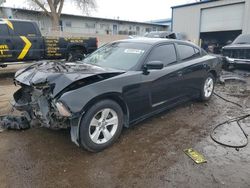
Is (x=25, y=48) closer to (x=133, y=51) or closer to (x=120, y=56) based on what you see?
(x=120, y=56)

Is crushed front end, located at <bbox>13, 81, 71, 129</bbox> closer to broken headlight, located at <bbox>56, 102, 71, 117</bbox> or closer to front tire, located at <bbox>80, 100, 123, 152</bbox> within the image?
broken headlight, located at <bbox>56, 102, 71, 117</bbox>

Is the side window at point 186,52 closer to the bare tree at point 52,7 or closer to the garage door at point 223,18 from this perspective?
the garage door at point 223,18

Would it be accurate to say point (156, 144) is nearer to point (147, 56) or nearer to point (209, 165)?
point (209, 165)

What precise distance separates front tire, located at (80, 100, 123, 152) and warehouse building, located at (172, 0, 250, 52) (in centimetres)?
1647

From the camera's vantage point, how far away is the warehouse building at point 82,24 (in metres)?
22.0

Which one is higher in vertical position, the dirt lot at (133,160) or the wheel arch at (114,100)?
the wheel arch at (114,100)

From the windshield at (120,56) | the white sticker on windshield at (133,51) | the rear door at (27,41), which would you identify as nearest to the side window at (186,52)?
the windshield at (120,56)

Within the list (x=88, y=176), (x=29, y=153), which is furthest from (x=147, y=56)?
(x=29, y=153)

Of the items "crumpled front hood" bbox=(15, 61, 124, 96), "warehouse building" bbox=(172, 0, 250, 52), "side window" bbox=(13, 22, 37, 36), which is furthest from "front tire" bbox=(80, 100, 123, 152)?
"warehouse building" bbox=(172, 0, 250, 52)

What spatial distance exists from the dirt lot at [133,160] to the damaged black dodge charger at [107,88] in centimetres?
30

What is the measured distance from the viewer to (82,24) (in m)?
27.9

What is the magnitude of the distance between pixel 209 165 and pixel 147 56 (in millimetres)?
2000

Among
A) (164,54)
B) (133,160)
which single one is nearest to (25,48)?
(164,54)

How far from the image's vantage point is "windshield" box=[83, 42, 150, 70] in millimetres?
3761
